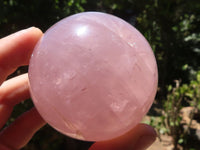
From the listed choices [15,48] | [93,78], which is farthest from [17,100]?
[93,78]

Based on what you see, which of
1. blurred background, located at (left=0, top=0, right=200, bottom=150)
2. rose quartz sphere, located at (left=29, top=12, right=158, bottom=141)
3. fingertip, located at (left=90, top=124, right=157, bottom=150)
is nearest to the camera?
rose quartz sphere, located at (left=29, top=12, right=158, bottom=141)

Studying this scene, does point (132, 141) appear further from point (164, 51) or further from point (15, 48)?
point (164, 51)

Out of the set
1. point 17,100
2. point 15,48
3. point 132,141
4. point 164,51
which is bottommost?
point 164,51

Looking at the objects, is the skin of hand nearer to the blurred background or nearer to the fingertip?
the fingertip

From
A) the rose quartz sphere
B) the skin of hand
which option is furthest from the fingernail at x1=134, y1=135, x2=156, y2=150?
the rose quartz sphere

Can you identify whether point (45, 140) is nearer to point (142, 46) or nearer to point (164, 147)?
point (164, 147)

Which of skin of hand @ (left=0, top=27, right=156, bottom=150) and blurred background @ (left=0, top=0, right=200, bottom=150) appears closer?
skin of hand @ (left=0, top=27, right=156, bottom=150)

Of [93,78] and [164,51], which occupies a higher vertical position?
[93,78]
